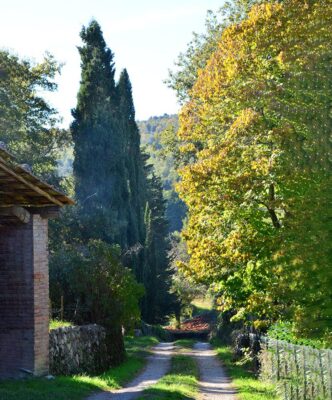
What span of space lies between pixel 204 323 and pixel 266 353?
51.5m

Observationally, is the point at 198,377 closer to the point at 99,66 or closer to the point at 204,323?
the point at 99,66

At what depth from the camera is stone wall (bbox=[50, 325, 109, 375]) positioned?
20594mm

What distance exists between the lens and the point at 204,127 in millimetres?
21625

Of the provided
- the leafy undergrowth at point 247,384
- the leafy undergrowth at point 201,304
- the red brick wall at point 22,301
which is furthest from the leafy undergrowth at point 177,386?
the leafy undergrowth at point 201,304

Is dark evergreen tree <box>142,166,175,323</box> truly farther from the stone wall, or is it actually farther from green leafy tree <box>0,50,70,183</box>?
the stone wall

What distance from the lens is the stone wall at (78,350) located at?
67.6 feet

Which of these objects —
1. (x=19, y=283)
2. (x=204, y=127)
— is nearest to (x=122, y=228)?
(x=204, y=127)

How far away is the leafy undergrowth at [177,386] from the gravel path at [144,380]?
35cm

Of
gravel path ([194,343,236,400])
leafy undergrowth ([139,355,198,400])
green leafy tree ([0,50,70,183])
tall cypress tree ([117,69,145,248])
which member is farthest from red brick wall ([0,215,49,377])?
tall cypress tree ([117,69,145,248])

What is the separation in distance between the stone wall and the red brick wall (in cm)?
253

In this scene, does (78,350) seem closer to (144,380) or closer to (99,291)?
(144,380)

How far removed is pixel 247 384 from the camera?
70.3 ft

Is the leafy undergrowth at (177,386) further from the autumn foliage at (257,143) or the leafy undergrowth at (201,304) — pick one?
the leafy undergrowth at (201,304)

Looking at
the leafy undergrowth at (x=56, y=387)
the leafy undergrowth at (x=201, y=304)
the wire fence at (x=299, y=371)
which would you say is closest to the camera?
the wire fence at (x=299, y=371)
